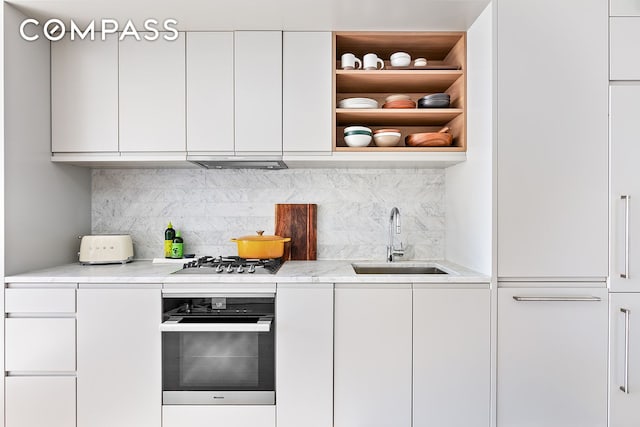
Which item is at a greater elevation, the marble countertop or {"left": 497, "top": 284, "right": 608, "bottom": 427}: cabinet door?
the marble countertop

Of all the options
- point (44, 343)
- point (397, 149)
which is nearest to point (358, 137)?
point (397, 149)

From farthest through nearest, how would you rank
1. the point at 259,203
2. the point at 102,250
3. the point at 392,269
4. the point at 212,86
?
the point at 259,203 < the point at 392,269 < the point at 102,250 < the point at 212,86

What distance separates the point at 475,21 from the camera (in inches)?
80.7

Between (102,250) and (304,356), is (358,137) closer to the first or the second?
(304,356)

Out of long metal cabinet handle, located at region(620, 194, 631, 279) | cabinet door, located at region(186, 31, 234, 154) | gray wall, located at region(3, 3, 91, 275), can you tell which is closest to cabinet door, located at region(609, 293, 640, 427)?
long metal cabinet handle, located at region(620, 194, 631, 279)

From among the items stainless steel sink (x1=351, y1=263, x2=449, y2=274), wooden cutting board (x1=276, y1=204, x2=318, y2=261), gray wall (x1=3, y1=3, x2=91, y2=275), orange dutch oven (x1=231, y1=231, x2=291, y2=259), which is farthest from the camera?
wooden cutting board (x1=276, y1=204, x2=318, y2=261)

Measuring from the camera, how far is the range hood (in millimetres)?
2176

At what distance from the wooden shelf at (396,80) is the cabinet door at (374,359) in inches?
46.3

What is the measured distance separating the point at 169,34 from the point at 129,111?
49cm

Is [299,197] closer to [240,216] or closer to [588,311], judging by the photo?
[240,216]

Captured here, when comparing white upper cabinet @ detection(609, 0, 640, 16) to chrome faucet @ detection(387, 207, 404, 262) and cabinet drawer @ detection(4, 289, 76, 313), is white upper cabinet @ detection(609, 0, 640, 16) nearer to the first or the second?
chrome faucet @ detection(387, 207, 404, 262)

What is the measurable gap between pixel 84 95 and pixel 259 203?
116cm

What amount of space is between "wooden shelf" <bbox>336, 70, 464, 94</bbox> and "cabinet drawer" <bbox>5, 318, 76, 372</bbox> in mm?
1925

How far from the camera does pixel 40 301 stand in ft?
6.16
